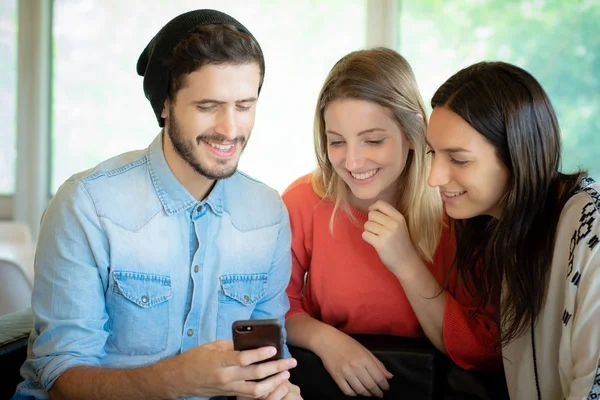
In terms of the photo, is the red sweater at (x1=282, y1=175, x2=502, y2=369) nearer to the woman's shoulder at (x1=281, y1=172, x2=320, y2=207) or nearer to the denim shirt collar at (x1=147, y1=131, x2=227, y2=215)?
the woman's shoulder at (x1=281, y1=172, x2=320, y2=207)

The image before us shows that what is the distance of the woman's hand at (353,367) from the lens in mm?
1777

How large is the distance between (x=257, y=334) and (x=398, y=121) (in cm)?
75

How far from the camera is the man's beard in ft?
5.34

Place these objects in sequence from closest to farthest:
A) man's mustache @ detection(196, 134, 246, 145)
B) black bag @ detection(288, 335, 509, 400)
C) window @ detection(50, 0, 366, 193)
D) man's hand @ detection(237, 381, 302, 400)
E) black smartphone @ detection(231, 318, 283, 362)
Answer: black smartphone @ detection(231, 318, 283, 362), man's hand @ detection(237, 381, 302, 400), man's mustache @ detection(196, 134, 246, 145), black bag @ detection(288, 335, 509, 400), window @ detection(50, 0, 366, 193)

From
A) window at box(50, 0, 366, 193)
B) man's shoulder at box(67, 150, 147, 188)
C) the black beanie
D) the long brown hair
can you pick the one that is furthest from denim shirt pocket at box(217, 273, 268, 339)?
window at box(50, 0, 366, 193)

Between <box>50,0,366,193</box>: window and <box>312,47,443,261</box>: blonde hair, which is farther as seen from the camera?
<box>50,0,366,193</box>: window

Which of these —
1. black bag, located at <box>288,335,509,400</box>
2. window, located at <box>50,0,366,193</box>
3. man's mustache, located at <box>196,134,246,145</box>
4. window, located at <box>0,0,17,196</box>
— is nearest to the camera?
man's mustache, located at <box>196,134,246,145</box>

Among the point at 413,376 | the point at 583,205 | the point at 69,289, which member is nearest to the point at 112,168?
the point at 69,289

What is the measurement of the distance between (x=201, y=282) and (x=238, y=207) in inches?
8.7

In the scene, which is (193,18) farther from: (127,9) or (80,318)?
(127,9)

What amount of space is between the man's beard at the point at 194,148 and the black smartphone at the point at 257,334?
1.33 ft

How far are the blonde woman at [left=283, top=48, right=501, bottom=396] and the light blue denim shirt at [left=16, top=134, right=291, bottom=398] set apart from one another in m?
0.24

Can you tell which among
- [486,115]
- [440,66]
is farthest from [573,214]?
[440,66]

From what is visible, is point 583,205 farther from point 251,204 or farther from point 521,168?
point 251,204
